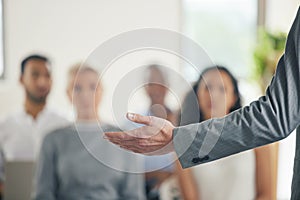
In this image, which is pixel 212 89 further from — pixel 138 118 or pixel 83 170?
pixel 138 118

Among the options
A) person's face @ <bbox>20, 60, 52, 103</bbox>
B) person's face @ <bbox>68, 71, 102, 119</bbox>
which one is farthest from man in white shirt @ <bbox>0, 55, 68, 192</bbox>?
person's face @ <bbox>68, 71, 102, 119</bbox>

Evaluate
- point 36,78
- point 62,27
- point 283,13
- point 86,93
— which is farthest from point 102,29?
point 86,93

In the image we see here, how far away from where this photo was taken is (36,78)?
3439 mm

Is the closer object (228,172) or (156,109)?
(228,172)

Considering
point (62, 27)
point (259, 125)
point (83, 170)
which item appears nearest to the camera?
point (259, 125)

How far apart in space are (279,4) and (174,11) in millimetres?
838

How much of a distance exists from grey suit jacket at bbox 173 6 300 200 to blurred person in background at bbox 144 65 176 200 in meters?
1.36

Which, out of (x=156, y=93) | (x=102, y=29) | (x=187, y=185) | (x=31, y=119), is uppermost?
(x=102, y=29)

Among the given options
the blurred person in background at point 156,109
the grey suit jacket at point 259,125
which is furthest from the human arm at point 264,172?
the grey suit jacket at point 259,125

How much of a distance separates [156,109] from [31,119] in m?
0.90

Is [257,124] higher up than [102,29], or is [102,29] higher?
[102,29]

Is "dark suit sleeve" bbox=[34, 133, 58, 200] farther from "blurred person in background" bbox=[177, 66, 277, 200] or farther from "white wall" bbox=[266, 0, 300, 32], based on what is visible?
"white wall" bbox=[266, 0, 300, 32]

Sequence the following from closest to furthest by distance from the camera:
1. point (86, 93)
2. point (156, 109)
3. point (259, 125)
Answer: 1. point (259, 125)
2. point (86, 93)
3. point (156, 109)

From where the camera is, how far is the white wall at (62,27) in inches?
164
